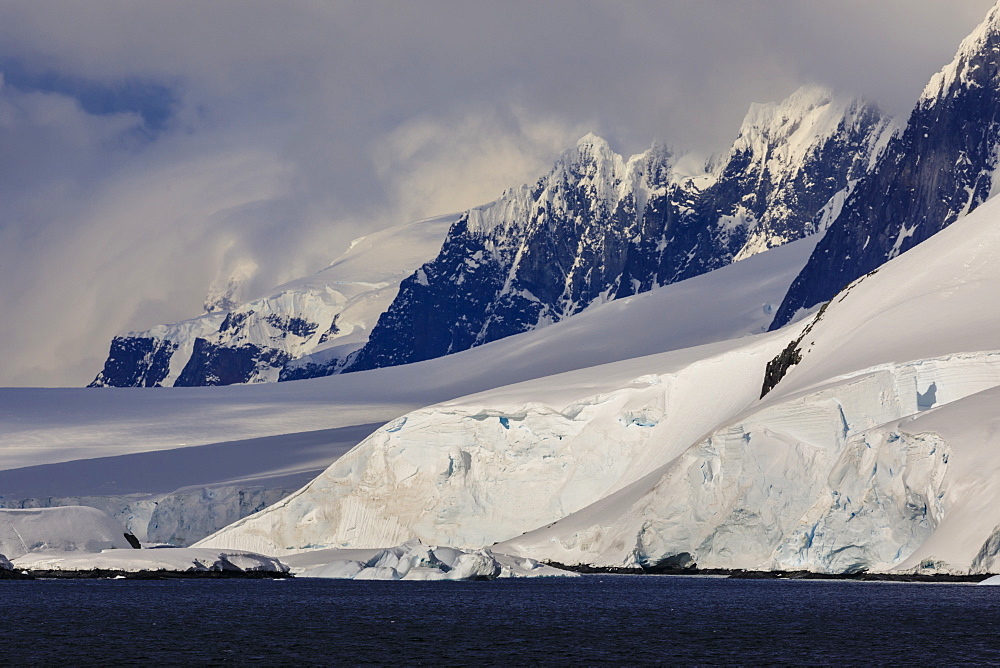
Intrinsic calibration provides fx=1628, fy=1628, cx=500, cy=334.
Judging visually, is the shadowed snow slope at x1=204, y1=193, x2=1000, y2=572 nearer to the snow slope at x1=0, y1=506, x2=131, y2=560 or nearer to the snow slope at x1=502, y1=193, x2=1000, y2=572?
the snow slope at x1=502, y1=193, x2=1000, y2=572

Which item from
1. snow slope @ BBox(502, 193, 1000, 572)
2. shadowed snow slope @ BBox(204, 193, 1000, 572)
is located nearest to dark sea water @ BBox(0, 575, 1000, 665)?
snow slope @ BBox(502, 193, 1000, 572)

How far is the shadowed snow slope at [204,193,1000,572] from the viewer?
7556 centimetres

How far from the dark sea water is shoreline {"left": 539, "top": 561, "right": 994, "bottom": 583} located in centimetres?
73

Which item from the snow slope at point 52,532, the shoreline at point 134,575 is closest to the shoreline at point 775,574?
the shoreline at point 134,575

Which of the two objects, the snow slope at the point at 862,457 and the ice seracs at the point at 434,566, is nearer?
the snow slope at the point at 862,457

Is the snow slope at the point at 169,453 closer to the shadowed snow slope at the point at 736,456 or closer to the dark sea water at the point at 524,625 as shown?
the shadowed snow slope at the point at 736,456

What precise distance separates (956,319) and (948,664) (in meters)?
46.9

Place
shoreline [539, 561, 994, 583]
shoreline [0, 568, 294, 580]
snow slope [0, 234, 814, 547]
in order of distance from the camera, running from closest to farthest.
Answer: shoreline [539, 561, 994, 583] < shoreline [0, 568, 294, 580] < snow slope [0, 234, 814, 547]

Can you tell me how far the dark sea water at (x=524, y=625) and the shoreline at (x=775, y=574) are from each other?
2.40ft

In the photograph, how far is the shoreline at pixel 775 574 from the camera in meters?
70.0

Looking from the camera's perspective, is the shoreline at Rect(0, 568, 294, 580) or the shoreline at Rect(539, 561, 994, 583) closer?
the shoreline at Rect(539, 561, 994, 583)

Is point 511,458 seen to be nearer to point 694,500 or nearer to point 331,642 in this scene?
point 694,500

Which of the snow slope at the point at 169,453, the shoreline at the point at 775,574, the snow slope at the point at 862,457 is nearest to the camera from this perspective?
the shoreline at the point at 775,574

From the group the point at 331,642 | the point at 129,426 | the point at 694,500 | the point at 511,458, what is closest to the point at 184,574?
the point at 511,458
